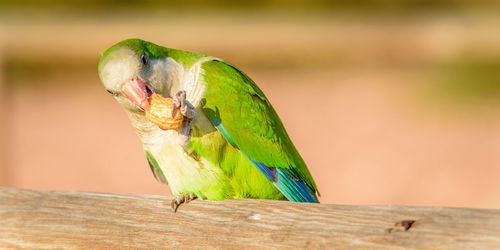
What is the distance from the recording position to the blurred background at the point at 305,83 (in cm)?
524

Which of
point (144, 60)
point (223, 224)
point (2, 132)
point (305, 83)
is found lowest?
point (2, 132)

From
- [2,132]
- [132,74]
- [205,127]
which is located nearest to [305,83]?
[2,132]

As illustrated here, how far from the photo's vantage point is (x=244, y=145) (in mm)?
2443

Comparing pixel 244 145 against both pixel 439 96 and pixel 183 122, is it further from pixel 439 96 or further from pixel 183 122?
pixel 439 96

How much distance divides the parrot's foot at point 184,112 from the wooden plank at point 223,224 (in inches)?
14.0

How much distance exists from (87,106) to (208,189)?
3413mm

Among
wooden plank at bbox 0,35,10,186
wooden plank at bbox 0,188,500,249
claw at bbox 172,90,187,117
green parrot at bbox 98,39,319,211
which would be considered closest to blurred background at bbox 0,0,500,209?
wooden plank at bbox 0,35,10,186

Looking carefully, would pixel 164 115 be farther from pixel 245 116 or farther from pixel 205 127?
pixel 245 116

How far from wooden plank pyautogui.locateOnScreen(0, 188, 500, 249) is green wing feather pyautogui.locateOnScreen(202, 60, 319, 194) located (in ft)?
2.10

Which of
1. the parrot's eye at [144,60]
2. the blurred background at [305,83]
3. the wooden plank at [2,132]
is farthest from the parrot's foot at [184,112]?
the wooden plank at [2,132]

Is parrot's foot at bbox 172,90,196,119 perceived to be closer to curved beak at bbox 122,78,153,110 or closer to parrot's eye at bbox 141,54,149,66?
curved beak at bbox 122,78,153,110

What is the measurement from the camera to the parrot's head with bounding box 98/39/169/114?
2.29 meters

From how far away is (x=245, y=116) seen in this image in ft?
8.17

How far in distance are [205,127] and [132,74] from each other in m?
0.33
